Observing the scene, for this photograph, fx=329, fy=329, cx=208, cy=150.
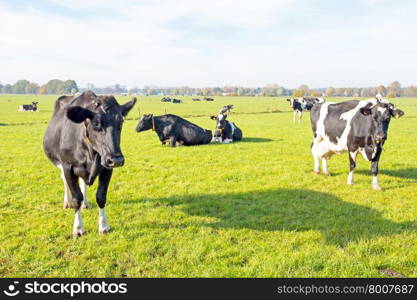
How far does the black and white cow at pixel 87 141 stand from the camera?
15.1 feet

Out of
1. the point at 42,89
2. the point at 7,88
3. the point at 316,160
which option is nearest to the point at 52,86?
the point at 42,89

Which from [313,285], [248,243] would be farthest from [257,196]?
[313,285]

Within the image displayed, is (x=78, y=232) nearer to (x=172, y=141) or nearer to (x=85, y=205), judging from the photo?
(x=85, y=205)

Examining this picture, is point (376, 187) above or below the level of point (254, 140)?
below

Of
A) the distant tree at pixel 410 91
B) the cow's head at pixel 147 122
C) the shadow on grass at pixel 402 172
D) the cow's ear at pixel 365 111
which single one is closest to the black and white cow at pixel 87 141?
the cow's ear at pixel 365 111

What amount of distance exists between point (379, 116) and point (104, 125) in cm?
669

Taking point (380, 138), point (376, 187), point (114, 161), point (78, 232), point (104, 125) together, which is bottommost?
point (78, 232)

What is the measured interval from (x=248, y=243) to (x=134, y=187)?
4.11 m

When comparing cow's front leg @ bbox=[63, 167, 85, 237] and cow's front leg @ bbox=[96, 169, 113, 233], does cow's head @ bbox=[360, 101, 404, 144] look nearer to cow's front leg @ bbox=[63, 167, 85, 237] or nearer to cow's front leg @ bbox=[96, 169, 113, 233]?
cow's front leg @ bbox=[96, 169, 113, 233]

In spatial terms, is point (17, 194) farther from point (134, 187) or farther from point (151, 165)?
point (151, 165)

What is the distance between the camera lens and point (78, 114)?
4.59m

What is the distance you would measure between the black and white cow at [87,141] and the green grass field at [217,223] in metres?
0.85

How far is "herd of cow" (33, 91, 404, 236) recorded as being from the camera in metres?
4.67

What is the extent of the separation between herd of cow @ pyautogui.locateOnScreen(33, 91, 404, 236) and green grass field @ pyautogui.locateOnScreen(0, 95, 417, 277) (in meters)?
0.64
